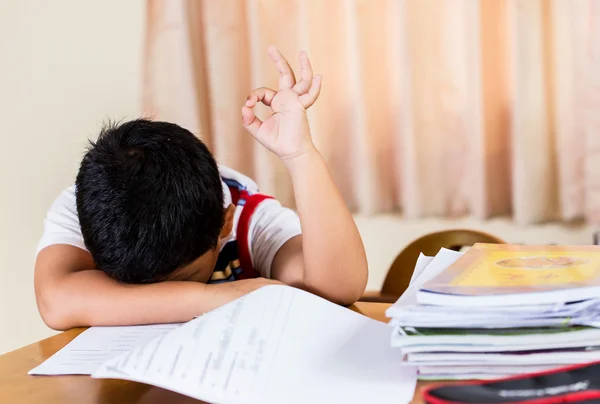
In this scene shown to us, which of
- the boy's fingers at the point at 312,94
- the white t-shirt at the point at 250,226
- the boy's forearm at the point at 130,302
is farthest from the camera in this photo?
the white t-shirt at the point at 250,226

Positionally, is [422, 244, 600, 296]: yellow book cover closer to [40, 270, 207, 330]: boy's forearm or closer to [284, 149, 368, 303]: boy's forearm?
[284, 149, 368, 303]: boy's forearm

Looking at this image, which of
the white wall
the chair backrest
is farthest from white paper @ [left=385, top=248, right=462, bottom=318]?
the white wall

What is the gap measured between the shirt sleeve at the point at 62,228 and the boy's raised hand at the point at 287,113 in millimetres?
315

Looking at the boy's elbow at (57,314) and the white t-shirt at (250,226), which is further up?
the white t-shirt at (250,226)

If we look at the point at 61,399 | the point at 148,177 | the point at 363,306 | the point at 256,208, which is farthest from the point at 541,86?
the point at 61,399

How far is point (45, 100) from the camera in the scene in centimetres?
224

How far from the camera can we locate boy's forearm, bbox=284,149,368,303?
0.95 metres

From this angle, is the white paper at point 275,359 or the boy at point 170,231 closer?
the white paper at point 275,359

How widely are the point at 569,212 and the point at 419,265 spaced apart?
3.21 feet

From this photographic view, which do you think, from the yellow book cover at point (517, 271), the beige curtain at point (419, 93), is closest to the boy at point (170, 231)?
the yellow book cover at point (517, 271)

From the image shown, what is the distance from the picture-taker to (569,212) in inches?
63.4

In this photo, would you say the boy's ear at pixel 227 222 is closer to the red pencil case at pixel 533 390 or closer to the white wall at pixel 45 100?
the red pencil case at pixel 533 390

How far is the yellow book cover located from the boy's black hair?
364 mm

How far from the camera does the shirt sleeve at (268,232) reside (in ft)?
3.71
